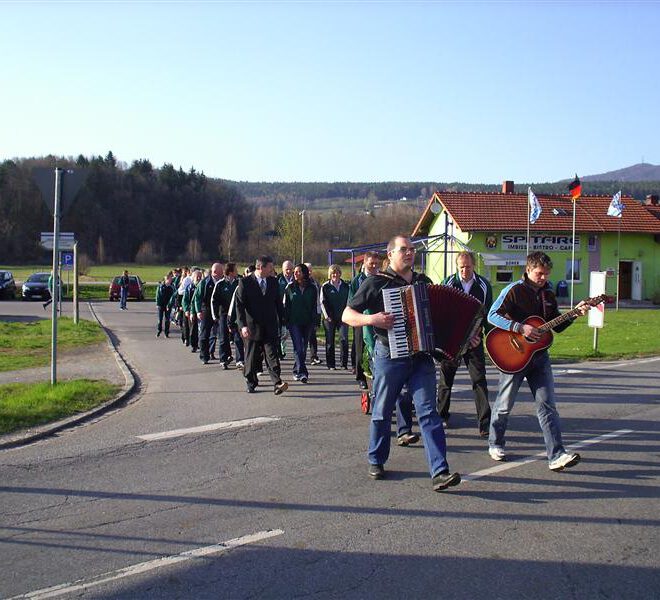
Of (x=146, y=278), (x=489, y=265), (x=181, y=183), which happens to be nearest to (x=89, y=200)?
(x=181, y=183)

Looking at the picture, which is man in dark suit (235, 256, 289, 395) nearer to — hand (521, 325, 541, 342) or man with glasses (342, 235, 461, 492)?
man with glasses (342, 235, 461, 492)

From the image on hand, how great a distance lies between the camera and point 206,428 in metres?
9.13

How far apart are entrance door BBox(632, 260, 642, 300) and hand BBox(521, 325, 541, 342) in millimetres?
43840

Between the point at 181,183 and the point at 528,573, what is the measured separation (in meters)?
117

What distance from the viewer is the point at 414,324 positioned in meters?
6.45

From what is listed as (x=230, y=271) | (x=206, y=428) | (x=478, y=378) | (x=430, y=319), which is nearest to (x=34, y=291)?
(x=230, y=271)

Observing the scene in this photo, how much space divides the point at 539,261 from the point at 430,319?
1371mm

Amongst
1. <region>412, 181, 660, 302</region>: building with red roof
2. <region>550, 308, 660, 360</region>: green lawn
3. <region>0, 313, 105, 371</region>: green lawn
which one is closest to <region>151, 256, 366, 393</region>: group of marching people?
<region>0, 313, 105, 371</region>: green lawn

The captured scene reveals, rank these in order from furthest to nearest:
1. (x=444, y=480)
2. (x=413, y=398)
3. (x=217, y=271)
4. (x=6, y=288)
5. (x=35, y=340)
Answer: (x=6, y=288) → (x=35, y=340) → (x=217, y=271) → (x=413, y=398) → (x=444, y=480)

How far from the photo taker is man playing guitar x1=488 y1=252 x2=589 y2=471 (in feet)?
23.5

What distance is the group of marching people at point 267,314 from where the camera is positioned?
1139cm

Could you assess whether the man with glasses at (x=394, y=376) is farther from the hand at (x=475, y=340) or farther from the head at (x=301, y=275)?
the head at (x=301, y=275)

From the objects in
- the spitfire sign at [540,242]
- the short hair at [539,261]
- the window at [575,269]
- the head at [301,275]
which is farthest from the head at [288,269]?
the window at [575,269]

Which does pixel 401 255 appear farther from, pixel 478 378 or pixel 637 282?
pixel 637 282
